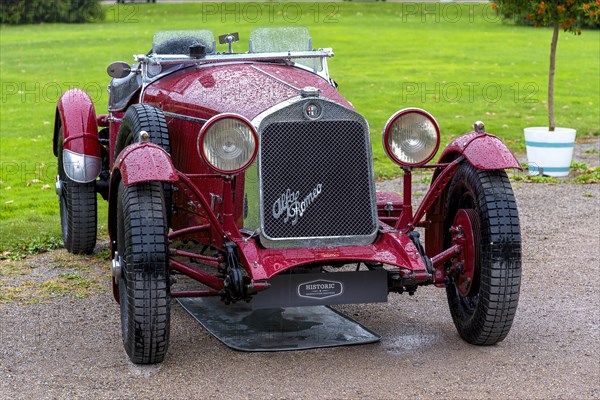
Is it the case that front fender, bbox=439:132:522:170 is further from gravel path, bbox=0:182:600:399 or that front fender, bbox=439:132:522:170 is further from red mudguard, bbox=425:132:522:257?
gravel path, bbox=0:182:600:399

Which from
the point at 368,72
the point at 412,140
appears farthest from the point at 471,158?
the point at 368,72

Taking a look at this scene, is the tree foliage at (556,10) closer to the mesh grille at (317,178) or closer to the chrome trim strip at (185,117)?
the chrome trim strip at (185,117)

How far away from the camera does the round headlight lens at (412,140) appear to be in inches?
221

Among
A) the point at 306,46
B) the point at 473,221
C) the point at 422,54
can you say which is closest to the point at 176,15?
the point at 422,54

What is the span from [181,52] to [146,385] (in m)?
3.14

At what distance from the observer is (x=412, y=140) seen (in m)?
5.68

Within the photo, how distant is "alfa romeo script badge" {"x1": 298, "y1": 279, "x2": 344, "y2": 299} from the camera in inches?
210

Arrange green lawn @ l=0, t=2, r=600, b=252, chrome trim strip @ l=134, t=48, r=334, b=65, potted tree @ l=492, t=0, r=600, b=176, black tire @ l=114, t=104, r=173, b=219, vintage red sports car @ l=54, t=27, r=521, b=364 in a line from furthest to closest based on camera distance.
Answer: green lawn @ l=0, t=2, r=600, b=252 → potted tree @ l=492, t=0, r=600, b=176 → chrome trim strip @ l=134, t=48, r=334, b=65 → black tire @ l=114, t=104, r=173, b=219 → vintage red sports car @ l=54, t=27, r=521, b=364

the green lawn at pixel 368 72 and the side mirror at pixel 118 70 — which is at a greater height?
the side mirror at pixel 118 70

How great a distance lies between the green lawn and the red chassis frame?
3171 mm

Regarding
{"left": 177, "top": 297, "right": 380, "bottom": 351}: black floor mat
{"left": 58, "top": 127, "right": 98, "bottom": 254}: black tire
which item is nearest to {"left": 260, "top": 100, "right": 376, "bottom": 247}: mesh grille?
{"left": 177, "top": 297, "right": 380, "bottom": 351}: black floor mat

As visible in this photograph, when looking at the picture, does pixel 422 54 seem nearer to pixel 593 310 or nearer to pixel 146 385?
pixel 593 310

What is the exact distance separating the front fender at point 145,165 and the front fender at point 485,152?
5.62 feet

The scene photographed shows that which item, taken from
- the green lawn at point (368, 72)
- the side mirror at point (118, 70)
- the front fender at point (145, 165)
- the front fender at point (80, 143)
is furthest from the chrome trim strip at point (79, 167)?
the front fender at point (145, 165)
